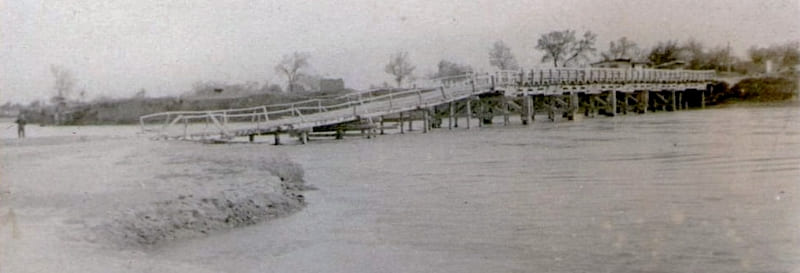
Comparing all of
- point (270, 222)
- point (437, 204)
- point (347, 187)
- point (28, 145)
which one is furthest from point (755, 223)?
point (28, 145)

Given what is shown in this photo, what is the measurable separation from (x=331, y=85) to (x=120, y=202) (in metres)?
33.3

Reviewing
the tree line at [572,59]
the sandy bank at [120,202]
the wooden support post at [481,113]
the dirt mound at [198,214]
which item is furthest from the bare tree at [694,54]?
the dirt mound at [198,214]

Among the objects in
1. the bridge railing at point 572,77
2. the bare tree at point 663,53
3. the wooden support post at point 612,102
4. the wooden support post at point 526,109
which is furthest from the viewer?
the bare tree at point 663,53

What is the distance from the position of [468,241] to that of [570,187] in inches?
156

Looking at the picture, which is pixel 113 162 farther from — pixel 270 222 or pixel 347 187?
pixel 270 222

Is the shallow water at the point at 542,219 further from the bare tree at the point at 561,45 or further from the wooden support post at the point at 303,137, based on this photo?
the bare tree at the point at 561,45

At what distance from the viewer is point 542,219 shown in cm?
864

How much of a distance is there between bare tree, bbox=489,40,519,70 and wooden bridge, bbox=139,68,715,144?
7.92 m

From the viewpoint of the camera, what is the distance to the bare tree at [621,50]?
49.3 meters

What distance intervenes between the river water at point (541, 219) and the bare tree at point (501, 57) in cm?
3606

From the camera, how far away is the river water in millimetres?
6840

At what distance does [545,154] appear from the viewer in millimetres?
16828

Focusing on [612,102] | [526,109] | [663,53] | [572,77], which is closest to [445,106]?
[526,109]

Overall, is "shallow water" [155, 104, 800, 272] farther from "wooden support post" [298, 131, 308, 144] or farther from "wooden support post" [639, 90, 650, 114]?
"wooden support post" [639, 90, 650, 114]
